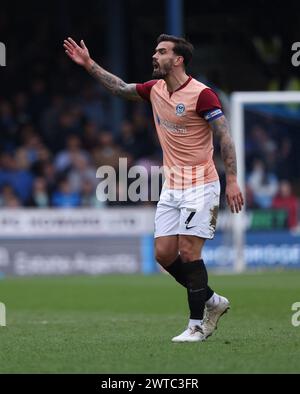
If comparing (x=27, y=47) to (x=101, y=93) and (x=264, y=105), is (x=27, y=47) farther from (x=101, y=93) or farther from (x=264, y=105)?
(x=264, y=105)

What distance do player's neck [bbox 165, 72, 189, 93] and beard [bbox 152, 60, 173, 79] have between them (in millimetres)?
45

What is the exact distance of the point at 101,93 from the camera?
27109mm

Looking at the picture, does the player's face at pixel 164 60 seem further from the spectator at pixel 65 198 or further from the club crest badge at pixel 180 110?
the spectator at pixel 65 198

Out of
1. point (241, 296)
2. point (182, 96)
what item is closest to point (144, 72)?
point (241, 296)

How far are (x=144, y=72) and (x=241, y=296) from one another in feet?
46.8

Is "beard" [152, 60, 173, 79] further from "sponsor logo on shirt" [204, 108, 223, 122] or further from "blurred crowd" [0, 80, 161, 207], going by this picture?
"blurred crowd" [0, 80, 161, 207]

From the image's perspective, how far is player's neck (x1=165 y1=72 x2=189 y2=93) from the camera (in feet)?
31.2

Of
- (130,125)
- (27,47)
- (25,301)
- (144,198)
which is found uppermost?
(27,47)

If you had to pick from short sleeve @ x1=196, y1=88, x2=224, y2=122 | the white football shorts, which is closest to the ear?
short sleeve @ x1=196, y1=88, x2=224, y2=122

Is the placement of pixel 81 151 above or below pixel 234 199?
above

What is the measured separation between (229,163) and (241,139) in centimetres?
1192

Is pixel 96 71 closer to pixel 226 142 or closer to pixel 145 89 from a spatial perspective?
pixel 145 89

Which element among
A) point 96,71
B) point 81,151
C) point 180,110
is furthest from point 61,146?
point 180,110

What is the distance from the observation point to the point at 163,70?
9484 millimetres
